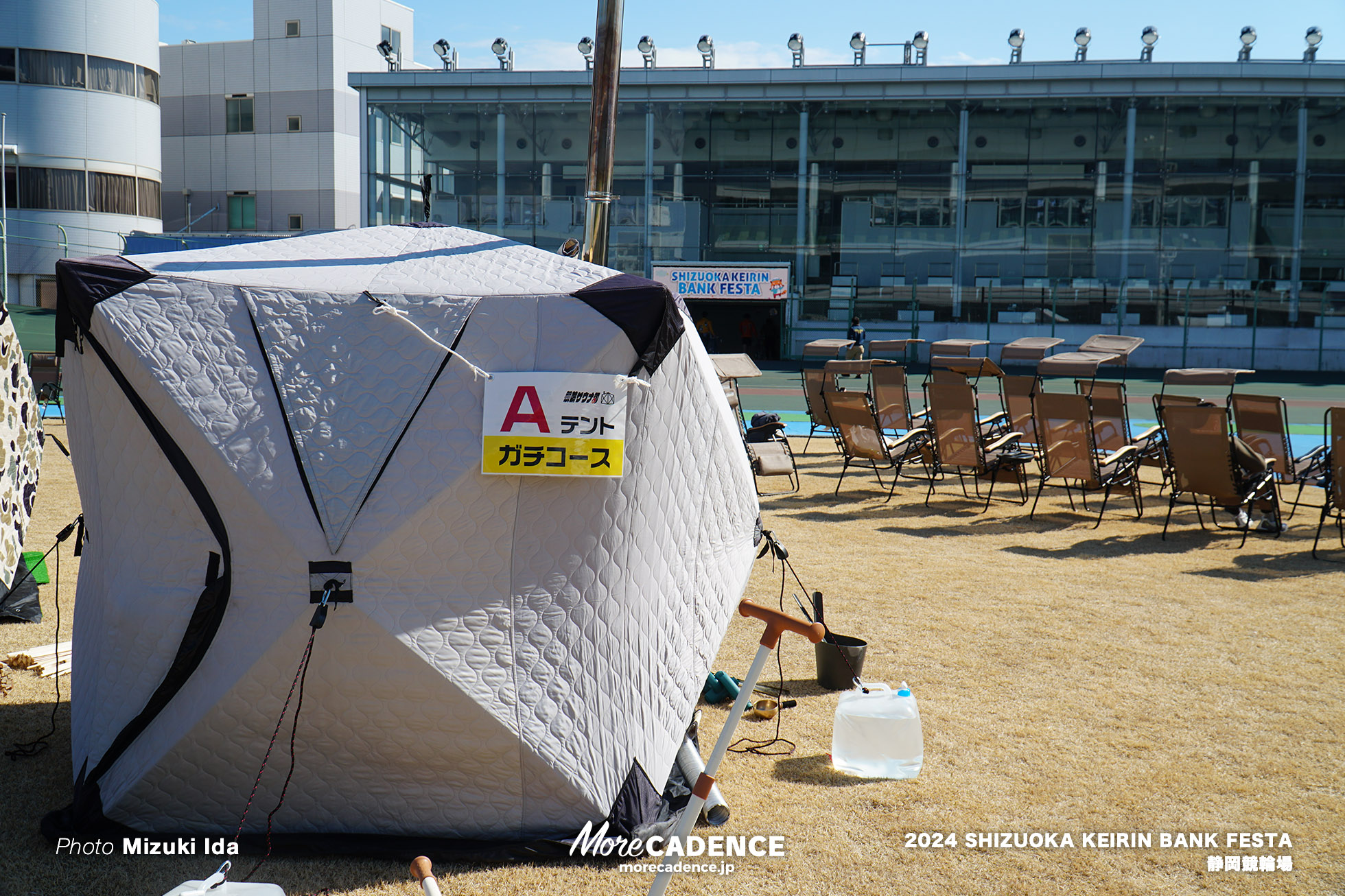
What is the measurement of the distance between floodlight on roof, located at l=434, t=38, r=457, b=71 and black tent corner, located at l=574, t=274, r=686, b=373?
33524 mm

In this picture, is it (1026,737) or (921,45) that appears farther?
(921,45)

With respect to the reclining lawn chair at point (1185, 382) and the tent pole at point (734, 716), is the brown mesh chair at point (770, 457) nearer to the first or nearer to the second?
the reclining lawn chair at point (1185, 382)

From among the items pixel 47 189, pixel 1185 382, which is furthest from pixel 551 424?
pixel 47 189

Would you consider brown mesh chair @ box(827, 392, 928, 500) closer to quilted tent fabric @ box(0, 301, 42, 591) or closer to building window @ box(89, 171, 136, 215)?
quilted tent fabric @ box(0, 301, 42, 591)

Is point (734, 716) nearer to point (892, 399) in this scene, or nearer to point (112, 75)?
point (892, 399)

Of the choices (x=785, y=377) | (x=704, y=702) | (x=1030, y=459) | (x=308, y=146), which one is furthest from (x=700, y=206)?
(x=704, y=702)

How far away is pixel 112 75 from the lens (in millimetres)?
34062

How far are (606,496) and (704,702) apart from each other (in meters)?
1.69

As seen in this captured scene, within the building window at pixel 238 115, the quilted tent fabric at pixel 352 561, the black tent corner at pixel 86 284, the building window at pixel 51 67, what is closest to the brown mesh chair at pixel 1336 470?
the quilted tent fabric at pixel 352 561

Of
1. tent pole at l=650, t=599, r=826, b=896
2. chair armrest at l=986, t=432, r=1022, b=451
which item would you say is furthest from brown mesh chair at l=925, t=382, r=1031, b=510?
tent pole at l=650, t=599, r=826, b=896

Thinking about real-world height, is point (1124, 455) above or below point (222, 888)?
above

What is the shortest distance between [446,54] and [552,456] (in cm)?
3500

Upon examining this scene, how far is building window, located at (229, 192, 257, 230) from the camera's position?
40.5m

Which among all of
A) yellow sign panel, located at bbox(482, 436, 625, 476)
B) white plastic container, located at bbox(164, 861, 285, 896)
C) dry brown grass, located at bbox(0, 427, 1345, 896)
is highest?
yellow sign panel, located at bbox(482, 436, 625, 476)
